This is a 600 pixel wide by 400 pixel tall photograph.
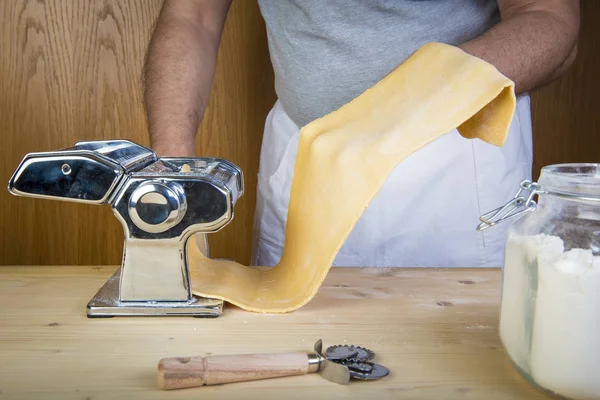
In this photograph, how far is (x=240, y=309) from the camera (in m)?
0.82

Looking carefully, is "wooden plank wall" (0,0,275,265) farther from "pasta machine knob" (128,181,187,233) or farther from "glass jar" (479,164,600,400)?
"glass jar" (479,164,600,400)

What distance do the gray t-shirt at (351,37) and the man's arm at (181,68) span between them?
158 mm

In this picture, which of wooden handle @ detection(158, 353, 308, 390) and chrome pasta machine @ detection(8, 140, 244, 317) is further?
chrome pasta machine @ detection(8, 140, 244, 317)

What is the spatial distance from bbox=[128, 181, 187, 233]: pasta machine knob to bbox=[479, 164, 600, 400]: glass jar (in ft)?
1.09

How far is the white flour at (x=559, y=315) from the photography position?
1.81 feet

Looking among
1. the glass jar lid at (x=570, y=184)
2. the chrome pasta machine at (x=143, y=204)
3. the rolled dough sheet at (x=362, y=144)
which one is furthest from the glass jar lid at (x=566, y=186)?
the chrome pasta machine at (x=143, y=204)

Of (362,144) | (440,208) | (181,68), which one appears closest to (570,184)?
(362,144)

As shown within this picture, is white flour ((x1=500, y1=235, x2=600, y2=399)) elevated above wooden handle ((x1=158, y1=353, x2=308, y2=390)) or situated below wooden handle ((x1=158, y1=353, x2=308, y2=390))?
above

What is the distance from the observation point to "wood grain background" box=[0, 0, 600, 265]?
1.86 metres

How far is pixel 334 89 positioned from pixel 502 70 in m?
0.38

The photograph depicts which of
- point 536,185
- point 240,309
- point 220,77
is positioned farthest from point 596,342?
point 220,77

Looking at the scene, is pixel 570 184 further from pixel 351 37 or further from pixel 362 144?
pixel 351 37

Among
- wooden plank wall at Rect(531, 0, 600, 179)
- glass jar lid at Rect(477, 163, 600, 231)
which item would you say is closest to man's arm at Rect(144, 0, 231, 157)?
glass jar lid at Rect(477, 163, 600, 231)

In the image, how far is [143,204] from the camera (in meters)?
0.77
